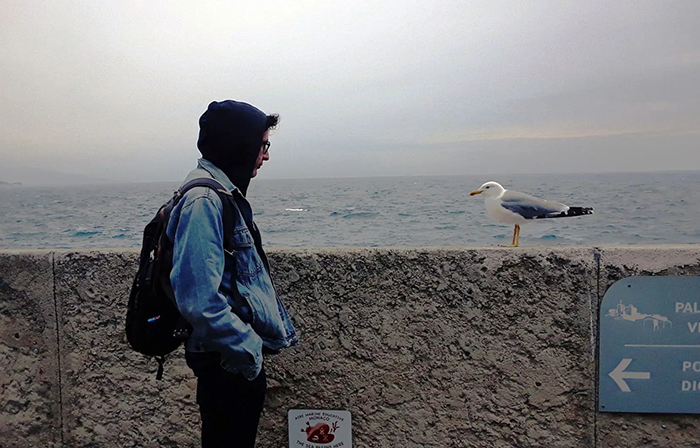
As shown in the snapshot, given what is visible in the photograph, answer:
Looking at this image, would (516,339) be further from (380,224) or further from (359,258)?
(380,224)

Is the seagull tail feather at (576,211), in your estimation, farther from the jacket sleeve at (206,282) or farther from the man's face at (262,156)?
the jacket sleeve at (206,282)

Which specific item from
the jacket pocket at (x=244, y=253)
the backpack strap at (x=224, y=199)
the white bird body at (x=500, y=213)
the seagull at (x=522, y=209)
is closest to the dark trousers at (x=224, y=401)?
the jacket pocket at (x=244, y=253)

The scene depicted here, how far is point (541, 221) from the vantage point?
3342mm

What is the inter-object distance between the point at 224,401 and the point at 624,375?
5.94ft

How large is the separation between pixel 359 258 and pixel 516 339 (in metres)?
0.82

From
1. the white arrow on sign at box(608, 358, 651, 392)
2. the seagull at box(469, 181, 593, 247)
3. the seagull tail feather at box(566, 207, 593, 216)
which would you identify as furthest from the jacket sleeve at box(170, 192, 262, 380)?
the seagull tail feather at box(566, 207, 593, 216)

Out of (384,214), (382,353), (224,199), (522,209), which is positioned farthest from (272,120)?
(384,214)

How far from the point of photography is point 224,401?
1875 mm

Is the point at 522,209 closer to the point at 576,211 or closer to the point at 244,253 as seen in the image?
the point at 576,211

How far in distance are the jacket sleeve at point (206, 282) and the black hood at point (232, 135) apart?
9.2 inches

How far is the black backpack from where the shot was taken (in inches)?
70.8

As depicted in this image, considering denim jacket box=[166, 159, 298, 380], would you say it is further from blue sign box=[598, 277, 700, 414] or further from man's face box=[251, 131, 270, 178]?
blue sign box=[598, 277, 700, 414]

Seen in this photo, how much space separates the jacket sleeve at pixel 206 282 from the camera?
166 centimetres

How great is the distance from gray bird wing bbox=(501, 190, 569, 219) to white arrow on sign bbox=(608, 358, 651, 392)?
3.12 feet
